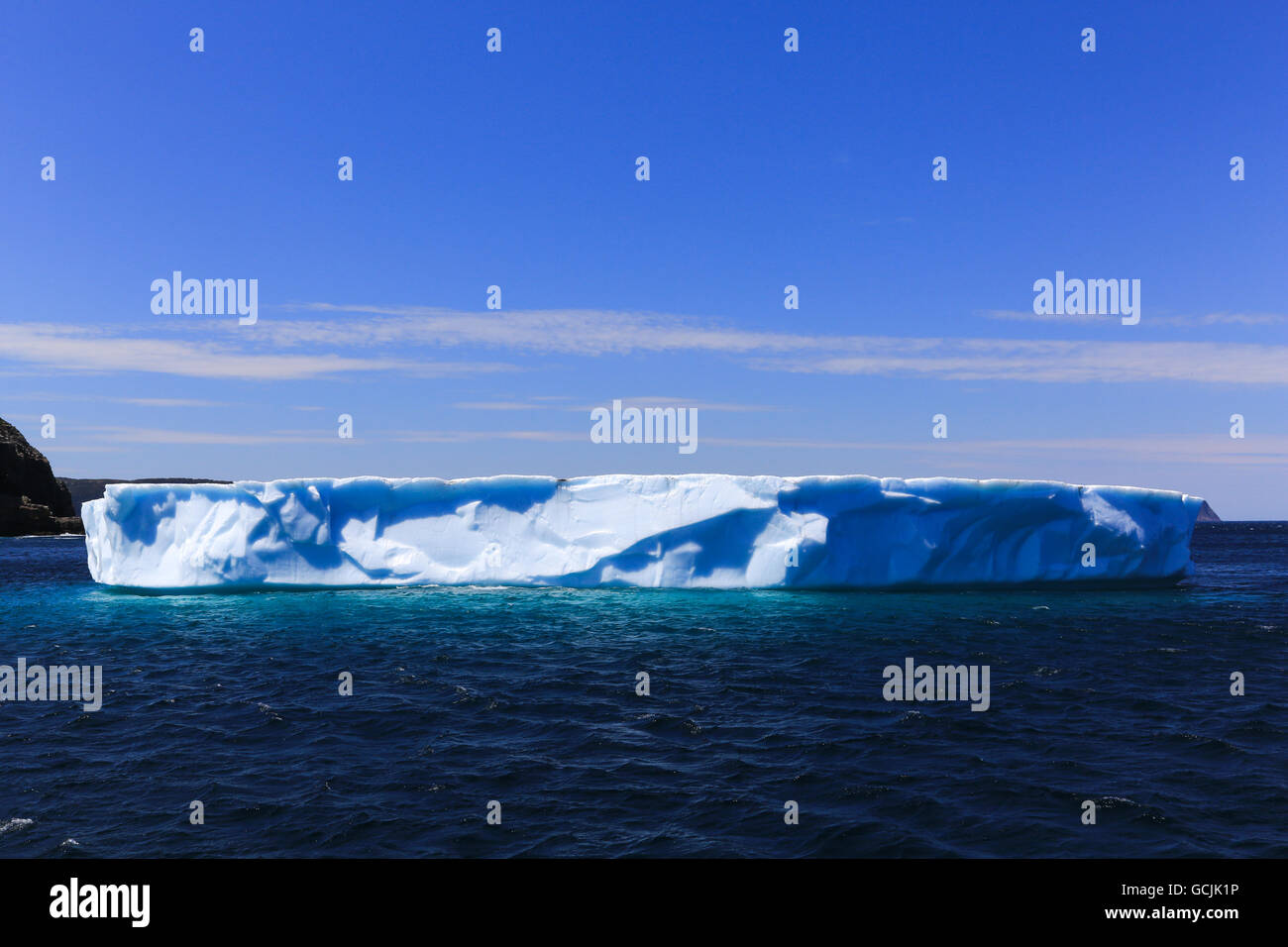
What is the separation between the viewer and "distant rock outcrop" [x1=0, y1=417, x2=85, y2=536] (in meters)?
55.6

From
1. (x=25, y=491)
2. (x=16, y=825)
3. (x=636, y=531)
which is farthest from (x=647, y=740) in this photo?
(x=25, y=491)

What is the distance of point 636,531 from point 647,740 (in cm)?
1115

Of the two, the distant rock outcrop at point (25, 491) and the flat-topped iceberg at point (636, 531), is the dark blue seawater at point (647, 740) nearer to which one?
the flat-topped iceberg at point (636, 531)

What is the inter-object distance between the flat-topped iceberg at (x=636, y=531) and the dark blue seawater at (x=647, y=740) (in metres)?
3.51

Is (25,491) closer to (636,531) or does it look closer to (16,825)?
(636,531)

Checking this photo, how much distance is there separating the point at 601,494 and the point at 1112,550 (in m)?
12.2

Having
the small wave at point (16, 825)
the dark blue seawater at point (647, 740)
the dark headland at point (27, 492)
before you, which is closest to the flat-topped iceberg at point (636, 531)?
the dark blue seawater at point (647, 740)

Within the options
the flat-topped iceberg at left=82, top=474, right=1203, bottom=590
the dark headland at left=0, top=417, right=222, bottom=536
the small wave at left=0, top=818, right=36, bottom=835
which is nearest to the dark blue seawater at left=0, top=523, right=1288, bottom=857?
the small wave at left=0, top=818, right=36, bottom=835

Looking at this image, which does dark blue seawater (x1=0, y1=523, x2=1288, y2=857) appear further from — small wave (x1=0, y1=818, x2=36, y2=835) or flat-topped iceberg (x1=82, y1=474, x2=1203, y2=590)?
flat-topped iceberg (x1=82, y1=474, x2=1203, y2=590)

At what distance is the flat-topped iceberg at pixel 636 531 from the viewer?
19.2 metres
